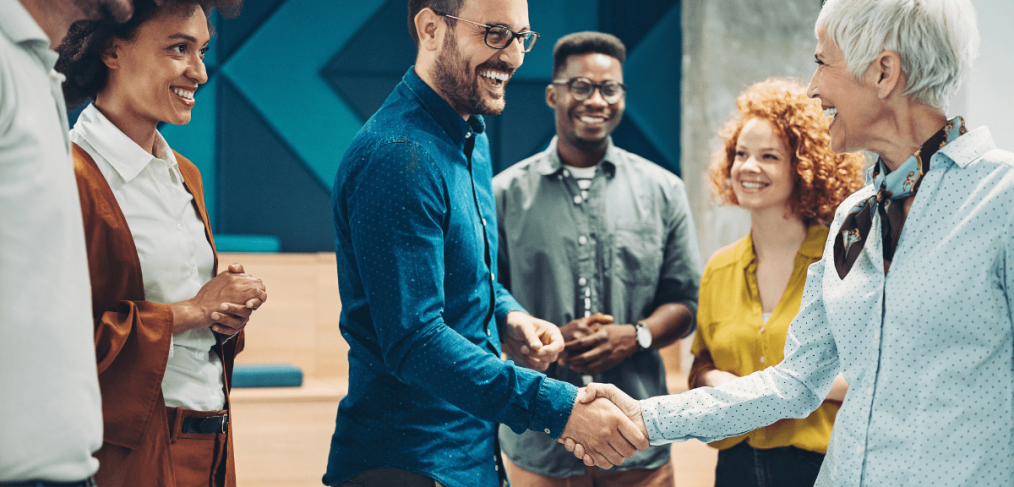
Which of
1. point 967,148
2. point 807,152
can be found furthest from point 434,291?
point 807,152

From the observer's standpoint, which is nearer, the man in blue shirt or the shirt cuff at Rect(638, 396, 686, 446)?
the man in blue shirt

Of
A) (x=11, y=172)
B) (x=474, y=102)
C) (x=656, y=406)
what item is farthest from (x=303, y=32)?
(x=11, y=172)

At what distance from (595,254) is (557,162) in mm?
321

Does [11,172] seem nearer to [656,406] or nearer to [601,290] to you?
[656,406]

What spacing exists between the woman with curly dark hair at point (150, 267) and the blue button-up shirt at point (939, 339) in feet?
3.71

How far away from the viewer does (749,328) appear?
2.13 m

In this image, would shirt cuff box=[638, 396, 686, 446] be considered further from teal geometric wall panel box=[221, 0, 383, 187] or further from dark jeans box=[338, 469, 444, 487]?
teal geometric wall panel box=[221, 0, 383, 187]

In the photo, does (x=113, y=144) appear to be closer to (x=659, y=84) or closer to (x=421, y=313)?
(x=421, y=313)

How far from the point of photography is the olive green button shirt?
8.02ft

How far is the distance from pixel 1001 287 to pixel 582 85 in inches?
61.6

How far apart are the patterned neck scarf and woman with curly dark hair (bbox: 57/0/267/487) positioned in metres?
1.13

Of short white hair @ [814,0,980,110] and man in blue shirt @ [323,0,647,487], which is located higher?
short white hair @ [814,0,980,110]

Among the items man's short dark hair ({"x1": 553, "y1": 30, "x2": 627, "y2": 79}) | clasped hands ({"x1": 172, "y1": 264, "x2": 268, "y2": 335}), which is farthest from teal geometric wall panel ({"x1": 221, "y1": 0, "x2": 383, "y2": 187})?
clasped hands ({"x1": 172, "y1": 264, "x2": 268, "y2": 335})

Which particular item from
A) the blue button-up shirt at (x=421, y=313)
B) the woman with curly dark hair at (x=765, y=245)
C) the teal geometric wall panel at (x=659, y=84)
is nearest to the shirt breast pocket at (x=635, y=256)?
the woman with curly dark hair at (x=765, y=245)
